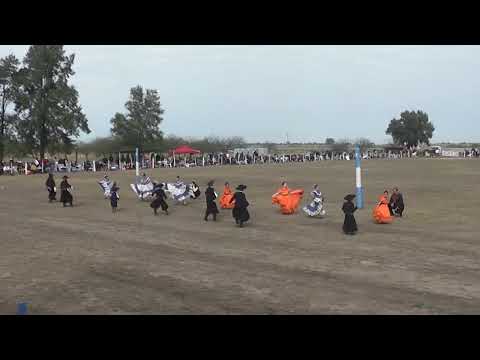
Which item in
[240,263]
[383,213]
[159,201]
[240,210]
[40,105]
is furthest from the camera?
[40,105]

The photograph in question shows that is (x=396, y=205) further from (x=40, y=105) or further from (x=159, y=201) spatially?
(x=40, y=105)

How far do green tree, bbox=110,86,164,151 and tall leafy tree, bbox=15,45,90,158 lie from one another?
12009 millimetres

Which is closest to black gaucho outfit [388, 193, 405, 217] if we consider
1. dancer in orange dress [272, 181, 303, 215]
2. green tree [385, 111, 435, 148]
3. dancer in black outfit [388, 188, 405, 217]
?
dancer in black outfit [388, 188, 405, 217]

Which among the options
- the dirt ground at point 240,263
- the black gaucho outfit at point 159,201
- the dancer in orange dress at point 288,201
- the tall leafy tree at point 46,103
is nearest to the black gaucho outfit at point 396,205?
the dirt ground at point 240,263

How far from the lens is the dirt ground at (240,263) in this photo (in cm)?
777

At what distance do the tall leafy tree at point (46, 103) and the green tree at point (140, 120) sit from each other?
39.4ft

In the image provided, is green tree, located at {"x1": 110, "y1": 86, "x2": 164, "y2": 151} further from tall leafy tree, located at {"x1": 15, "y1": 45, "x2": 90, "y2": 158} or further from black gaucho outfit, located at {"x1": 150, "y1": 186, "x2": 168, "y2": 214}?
black gaucho outfit, located at {"x1": 150, "y1": 186, "x2": 168, "y2": 214}

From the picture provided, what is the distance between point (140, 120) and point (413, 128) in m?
58.9

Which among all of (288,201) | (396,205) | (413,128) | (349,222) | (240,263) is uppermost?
(413,128)

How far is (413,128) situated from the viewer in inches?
4070

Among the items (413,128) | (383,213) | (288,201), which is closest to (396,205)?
(383,213)

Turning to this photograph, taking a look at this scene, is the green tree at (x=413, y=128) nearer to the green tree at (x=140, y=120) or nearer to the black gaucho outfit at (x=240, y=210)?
the green tree at (x=140, y=120)

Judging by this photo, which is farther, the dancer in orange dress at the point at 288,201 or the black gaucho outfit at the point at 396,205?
the dancer in orange dress at the point at 288,201
